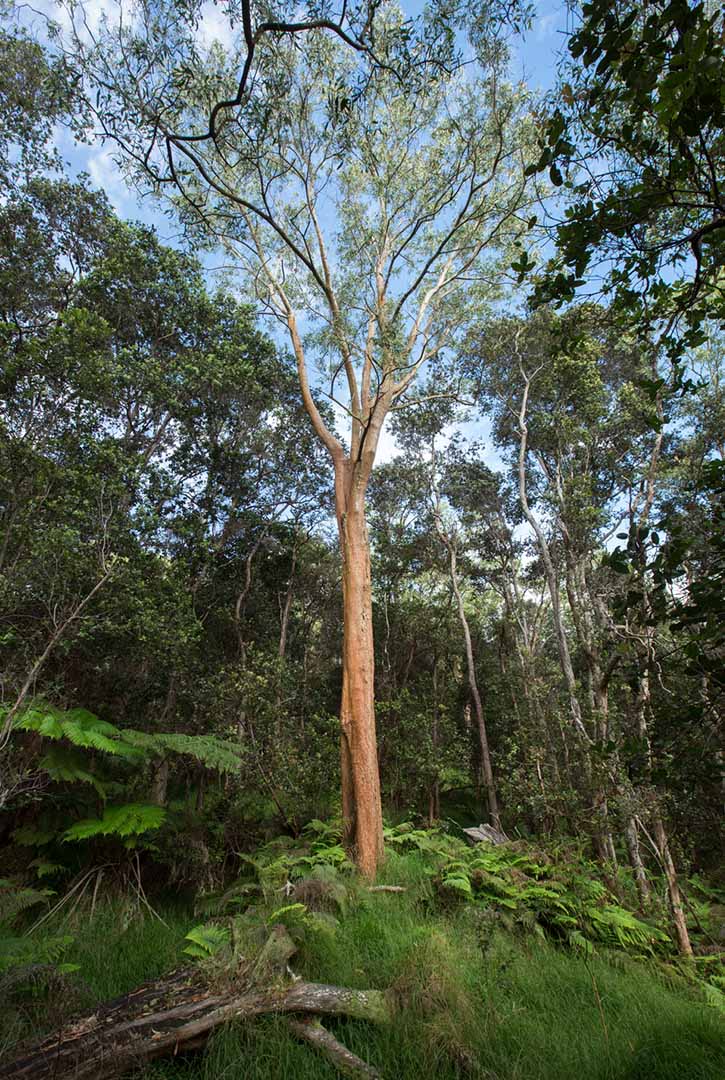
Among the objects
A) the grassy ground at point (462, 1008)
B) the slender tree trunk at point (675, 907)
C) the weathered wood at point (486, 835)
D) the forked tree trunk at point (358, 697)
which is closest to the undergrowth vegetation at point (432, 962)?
the grassy ground at point (462, 1008)

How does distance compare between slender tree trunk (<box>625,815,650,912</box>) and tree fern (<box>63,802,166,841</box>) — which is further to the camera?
slender tree trunk (<box>625,815,650,912</box>)

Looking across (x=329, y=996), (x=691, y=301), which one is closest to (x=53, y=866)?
(x=329, y=996)

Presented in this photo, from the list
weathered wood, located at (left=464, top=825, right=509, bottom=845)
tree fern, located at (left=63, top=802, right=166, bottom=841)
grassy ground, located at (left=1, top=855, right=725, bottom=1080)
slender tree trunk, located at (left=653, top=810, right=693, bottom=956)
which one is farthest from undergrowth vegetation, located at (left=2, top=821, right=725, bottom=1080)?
weathered wood, located at (left=464, top=825, right=509, bottom=845)

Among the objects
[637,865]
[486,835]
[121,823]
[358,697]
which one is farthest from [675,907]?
[121,823]

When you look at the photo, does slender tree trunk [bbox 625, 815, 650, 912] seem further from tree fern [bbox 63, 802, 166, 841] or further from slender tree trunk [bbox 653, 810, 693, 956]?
tree fern [bbox 63, 802, 166, 841]

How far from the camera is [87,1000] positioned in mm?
3137

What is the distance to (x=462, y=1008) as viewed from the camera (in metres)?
2.77

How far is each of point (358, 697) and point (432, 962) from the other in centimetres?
332

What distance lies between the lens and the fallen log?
2312mm

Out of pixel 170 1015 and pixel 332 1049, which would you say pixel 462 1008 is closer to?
pixel 332 1049

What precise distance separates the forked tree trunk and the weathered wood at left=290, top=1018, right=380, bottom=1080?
114 inches

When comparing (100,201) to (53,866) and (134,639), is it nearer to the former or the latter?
(134,639)

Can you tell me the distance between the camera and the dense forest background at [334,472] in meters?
2.11

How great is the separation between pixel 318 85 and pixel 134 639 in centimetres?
834
